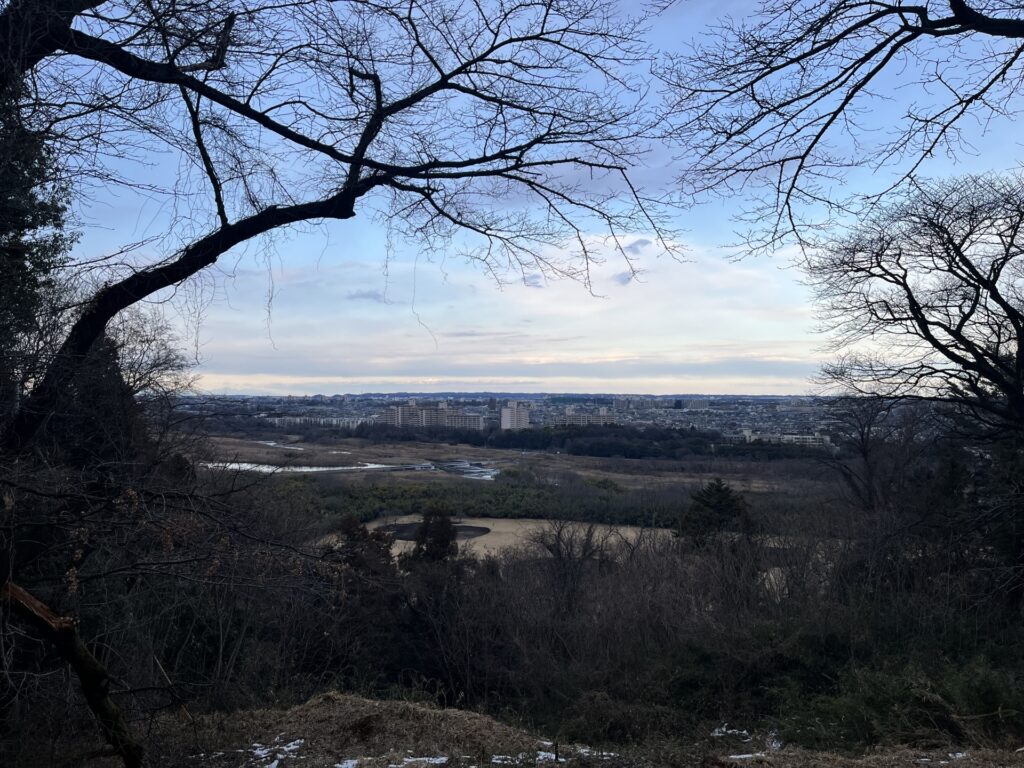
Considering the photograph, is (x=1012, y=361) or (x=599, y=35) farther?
(x=1012, y=361)

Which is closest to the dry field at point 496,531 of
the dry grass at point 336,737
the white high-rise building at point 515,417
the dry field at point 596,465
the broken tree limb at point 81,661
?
the dry field at point 596,465

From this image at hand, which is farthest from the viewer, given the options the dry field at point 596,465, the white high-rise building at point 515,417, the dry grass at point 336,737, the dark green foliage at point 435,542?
the white high-rise building at point 515,417

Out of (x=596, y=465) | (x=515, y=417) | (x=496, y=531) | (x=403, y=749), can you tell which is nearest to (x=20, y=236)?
(x=403, y=749)

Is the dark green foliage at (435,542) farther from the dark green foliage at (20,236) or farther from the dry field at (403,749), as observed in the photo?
the dark green foliage at (20,236)

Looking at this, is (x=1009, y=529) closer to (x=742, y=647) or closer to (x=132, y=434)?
(x=742, y=647)

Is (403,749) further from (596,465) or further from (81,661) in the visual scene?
(596,465)

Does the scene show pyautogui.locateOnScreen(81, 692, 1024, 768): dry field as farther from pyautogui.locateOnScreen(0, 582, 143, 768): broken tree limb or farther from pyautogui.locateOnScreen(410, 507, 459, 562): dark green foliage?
pyautogui.locateOnScreen(410, 507, 459, 562): dark green foliage

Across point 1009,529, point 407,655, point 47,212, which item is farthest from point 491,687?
point 47,212

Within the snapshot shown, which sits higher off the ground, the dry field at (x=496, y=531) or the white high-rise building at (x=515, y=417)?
the white high-rise building at (x=515, y=417)

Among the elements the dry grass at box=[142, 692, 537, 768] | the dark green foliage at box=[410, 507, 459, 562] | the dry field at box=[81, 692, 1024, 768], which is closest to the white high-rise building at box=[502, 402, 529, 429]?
the dark green foliage at box=[410, 507, 459, 562]
